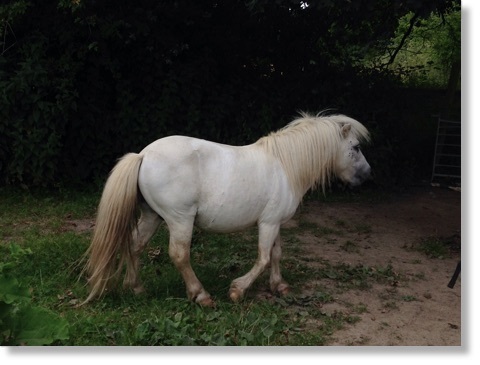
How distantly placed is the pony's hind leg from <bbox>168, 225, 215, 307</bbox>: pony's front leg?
31cm

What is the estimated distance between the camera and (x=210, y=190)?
13.9ft

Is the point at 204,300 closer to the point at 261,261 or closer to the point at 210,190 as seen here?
the point at 261,261

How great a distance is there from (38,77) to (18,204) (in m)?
1.75

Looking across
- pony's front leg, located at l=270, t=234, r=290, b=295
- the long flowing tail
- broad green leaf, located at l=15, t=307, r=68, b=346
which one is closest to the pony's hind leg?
the long flowing tail

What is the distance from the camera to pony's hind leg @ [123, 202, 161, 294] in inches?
177

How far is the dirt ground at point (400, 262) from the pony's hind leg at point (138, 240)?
1.55 m

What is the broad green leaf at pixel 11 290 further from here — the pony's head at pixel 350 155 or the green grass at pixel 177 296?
the pony's head at pixel 350 155

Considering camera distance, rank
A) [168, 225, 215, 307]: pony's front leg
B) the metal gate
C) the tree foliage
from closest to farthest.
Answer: [168, 225, 215, 307]: pony's front leg, the tree foliage, the metal gate

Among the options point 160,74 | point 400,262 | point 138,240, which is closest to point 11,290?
point 138,240

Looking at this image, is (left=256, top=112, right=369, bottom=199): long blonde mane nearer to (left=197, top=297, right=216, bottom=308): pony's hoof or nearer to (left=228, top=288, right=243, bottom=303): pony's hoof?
(left=228, top=288, right=243, bottom=303): pony's hoof

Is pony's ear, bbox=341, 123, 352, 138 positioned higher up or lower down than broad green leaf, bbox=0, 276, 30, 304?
higher up

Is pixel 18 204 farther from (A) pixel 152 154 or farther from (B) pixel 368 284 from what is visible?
(B) pixel 368 284

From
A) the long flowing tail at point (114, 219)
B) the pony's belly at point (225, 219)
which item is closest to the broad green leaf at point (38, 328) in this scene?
the long flowing tail at point (114, 219)

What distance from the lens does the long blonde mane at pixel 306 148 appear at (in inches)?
181
